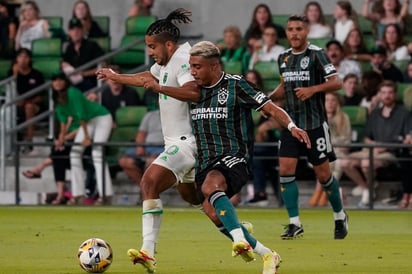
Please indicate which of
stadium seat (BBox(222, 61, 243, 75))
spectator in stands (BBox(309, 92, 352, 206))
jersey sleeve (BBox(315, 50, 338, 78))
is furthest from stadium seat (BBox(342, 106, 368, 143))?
jersey sleeve (BBox(315, 50, 338, 78))

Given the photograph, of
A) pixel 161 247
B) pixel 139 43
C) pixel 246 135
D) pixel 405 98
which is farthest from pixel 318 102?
pixel 139 43

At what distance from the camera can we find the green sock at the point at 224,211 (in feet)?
33.7

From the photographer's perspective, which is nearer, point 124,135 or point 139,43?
point 124,135

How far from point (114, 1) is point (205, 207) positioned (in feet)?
49.0

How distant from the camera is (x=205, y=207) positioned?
10773 mm

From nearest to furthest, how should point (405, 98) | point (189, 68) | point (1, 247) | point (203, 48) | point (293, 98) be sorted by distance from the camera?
point (203, 48)
point (189, 68)
point (1, 247)
point (293, 98)
point (405, 98)

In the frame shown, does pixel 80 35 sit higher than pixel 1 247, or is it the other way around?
pixel 80 35

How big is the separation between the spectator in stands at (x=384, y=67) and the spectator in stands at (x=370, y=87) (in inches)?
10.9

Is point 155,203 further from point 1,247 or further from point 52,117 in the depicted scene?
point 52,117

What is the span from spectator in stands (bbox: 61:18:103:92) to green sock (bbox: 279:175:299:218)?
30.5 ft

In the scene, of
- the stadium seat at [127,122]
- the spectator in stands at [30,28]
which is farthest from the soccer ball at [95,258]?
the spectator in stands at [30,28]

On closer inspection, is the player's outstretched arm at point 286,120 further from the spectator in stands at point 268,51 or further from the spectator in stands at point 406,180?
the spectator in stands at point 268,51

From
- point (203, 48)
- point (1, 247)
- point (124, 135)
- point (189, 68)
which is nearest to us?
point (203, 48)

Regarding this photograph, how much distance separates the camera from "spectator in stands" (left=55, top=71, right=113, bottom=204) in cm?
2106
